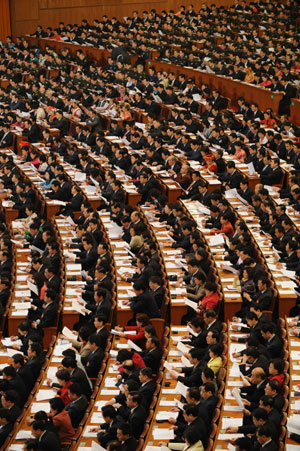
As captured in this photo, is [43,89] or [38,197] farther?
[43,89]

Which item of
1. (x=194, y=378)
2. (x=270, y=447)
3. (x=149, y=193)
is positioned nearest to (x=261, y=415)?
(x=270, y=447)

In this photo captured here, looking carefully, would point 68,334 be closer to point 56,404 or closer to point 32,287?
point 32,287

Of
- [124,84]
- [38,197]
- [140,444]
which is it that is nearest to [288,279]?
[140,444]

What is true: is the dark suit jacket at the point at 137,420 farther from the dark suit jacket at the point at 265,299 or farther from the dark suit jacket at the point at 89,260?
the dark suit jacket at the point at 89,260

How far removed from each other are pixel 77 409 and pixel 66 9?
21.9 m

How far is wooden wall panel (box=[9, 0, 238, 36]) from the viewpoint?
26641mm

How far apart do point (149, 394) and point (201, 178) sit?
6524mm

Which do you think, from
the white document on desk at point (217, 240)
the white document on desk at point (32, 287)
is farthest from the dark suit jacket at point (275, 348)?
the white document on desk at point (32, 287)

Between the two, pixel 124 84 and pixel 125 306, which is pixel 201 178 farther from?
pixel 124 84

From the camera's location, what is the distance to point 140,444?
6863mm

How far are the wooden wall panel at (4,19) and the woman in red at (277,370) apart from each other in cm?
2128

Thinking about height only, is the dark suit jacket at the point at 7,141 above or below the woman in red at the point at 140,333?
below

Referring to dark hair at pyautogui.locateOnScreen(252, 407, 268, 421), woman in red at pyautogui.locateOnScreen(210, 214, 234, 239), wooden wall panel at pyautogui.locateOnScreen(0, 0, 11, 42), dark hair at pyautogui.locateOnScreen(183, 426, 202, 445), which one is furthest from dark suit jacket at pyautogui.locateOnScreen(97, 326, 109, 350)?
wooden wall panel at pyautogui.locateOnScreen(0, 0, 11, 42)

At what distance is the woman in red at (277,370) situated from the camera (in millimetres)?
7504
